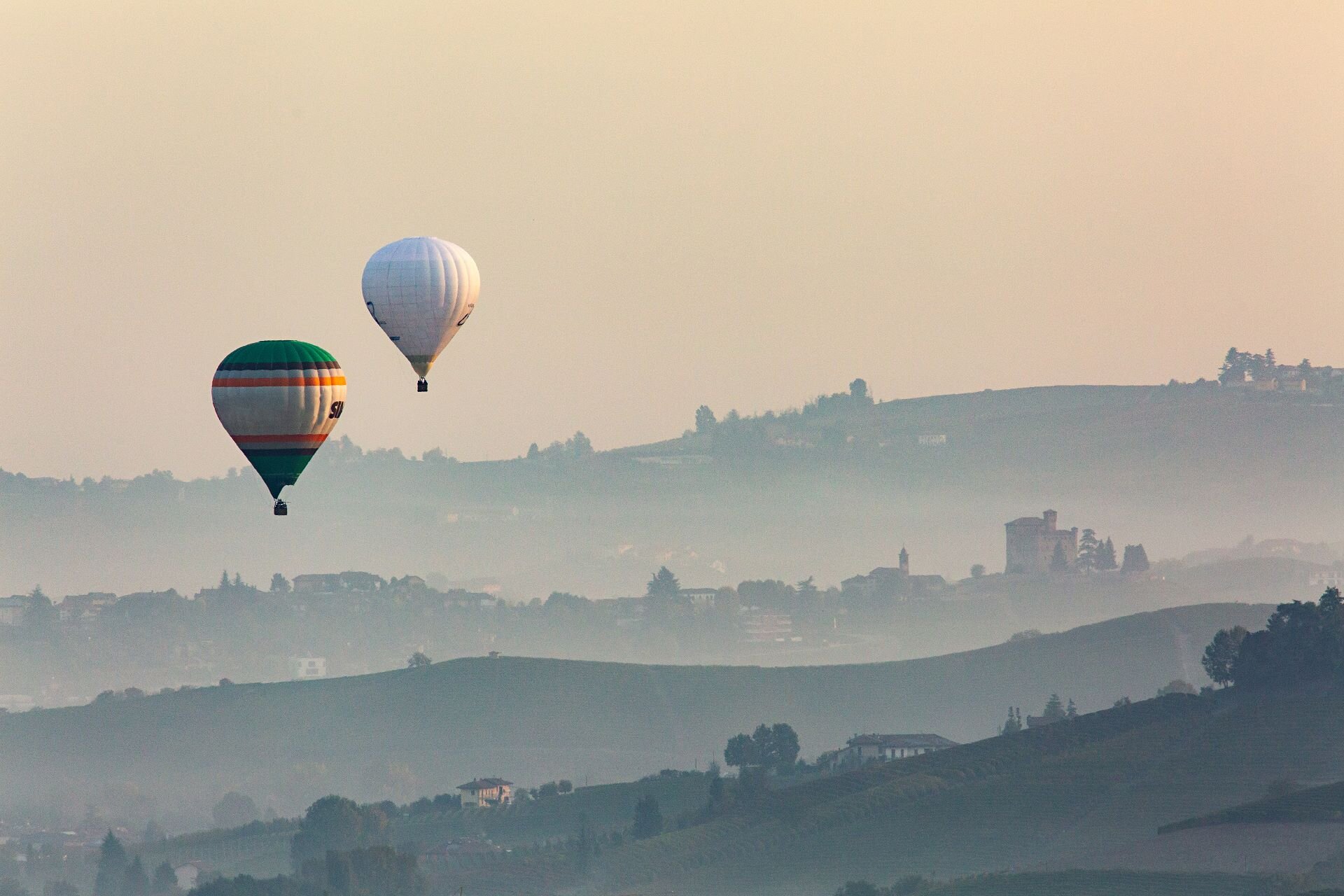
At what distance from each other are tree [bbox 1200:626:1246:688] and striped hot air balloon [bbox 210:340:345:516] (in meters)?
115

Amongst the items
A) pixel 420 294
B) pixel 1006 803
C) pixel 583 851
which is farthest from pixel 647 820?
pixel 420 294

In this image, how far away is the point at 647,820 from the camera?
616 feet

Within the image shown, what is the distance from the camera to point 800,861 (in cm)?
16550

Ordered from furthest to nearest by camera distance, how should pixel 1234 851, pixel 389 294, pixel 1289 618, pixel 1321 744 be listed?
pixel 1289 618
pixel 1321 744
pixel 1234 851
pixel 389 294

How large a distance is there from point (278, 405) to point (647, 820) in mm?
112813

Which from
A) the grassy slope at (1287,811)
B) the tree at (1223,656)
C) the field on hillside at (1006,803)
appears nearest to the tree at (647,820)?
the field on hillside at (1006,803)

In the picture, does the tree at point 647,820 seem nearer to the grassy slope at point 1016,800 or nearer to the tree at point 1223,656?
the grassy slope at point 1016,800

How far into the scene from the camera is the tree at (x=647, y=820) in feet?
614

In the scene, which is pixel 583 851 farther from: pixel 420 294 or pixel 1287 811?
pixel 420 294

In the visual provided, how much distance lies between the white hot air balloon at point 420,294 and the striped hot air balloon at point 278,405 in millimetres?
7382

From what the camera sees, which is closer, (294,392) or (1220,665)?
(294,392)

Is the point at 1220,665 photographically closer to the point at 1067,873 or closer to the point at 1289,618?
the point at 1289,618

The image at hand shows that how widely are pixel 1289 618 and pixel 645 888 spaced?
57.1 m

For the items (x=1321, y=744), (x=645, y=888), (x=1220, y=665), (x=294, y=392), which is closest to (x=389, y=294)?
(x=294, y=392)
